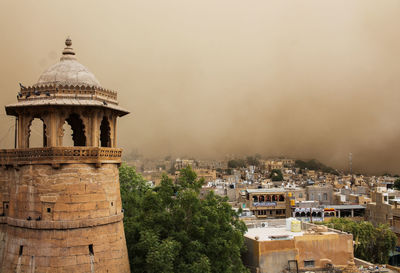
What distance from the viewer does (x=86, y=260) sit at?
12.9 m

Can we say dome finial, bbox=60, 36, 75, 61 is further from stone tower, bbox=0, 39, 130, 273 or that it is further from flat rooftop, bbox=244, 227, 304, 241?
flat rooftop, bbox=244, 227, 304, 241

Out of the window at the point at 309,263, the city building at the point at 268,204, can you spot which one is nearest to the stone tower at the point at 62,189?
the window at the point at 309,263

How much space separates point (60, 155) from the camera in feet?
42.7

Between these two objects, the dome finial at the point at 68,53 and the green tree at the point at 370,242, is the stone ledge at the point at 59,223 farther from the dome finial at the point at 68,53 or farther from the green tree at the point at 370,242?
the green tree at the point at 370,242

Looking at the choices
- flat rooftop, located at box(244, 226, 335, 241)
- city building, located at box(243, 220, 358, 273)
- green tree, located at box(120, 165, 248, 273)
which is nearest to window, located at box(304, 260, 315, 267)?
city building, located at box(243, 220, 358, 273)

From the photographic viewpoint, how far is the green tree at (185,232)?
1631 cm

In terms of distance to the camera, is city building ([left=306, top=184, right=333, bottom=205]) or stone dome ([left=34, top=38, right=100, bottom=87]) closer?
stone dome ([left=34, top=38, right=100, bottom=87])

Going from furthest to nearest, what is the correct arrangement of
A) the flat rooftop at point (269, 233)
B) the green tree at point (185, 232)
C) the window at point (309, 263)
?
the flat rooftop at point (269, 233), the window at point (309, 263), the green tree at point (185, 232)

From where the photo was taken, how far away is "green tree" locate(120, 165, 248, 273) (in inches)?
642

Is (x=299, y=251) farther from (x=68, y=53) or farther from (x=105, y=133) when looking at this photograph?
(x=68, y=53)

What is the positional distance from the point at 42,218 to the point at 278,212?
4726cm

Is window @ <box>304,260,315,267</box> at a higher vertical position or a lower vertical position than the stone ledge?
lower

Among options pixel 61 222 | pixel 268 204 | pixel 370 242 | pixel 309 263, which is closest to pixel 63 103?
pixel 61 222

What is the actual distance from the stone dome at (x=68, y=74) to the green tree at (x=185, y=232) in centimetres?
623
